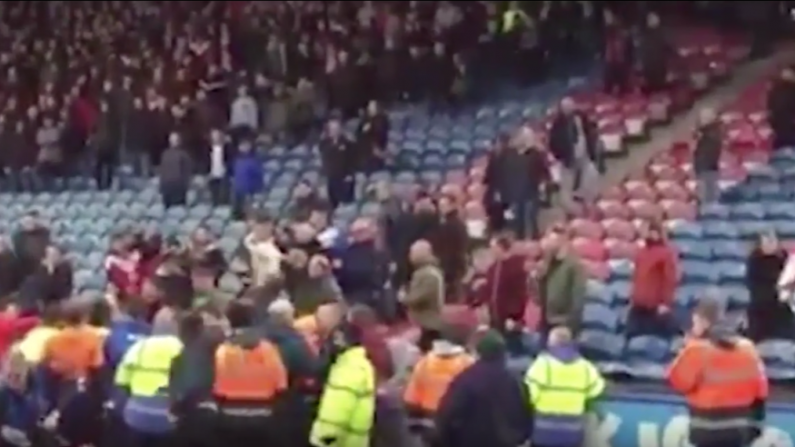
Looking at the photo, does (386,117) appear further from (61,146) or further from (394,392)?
(394,392)

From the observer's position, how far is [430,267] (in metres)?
12.3

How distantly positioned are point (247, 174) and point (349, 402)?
671 centimetres

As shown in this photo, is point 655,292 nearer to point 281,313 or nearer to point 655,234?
point 655,234

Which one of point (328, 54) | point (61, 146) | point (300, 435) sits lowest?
point (300, 435)

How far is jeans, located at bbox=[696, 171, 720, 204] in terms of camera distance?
15195 mm

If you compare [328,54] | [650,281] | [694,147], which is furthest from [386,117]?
[650,281]

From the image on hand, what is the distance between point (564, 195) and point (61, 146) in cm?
398

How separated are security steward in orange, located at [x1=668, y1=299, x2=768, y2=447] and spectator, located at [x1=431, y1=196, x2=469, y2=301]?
12.7 ft

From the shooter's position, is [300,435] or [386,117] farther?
[386,117]

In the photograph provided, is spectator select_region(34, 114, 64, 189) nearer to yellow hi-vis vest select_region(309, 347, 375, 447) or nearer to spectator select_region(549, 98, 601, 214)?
spectator select_region(549, 98, 601, 214)

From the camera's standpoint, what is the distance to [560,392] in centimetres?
1035

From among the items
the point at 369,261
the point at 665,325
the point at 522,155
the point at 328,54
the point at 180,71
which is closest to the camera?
the point at 665,325

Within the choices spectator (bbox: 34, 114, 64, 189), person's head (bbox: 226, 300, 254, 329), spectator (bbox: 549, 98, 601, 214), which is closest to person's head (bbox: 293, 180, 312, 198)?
spectator (bbox: 549, 98, 601, 214)

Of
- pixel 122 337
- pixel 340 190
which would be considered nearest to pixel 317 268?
pixel 122 337
